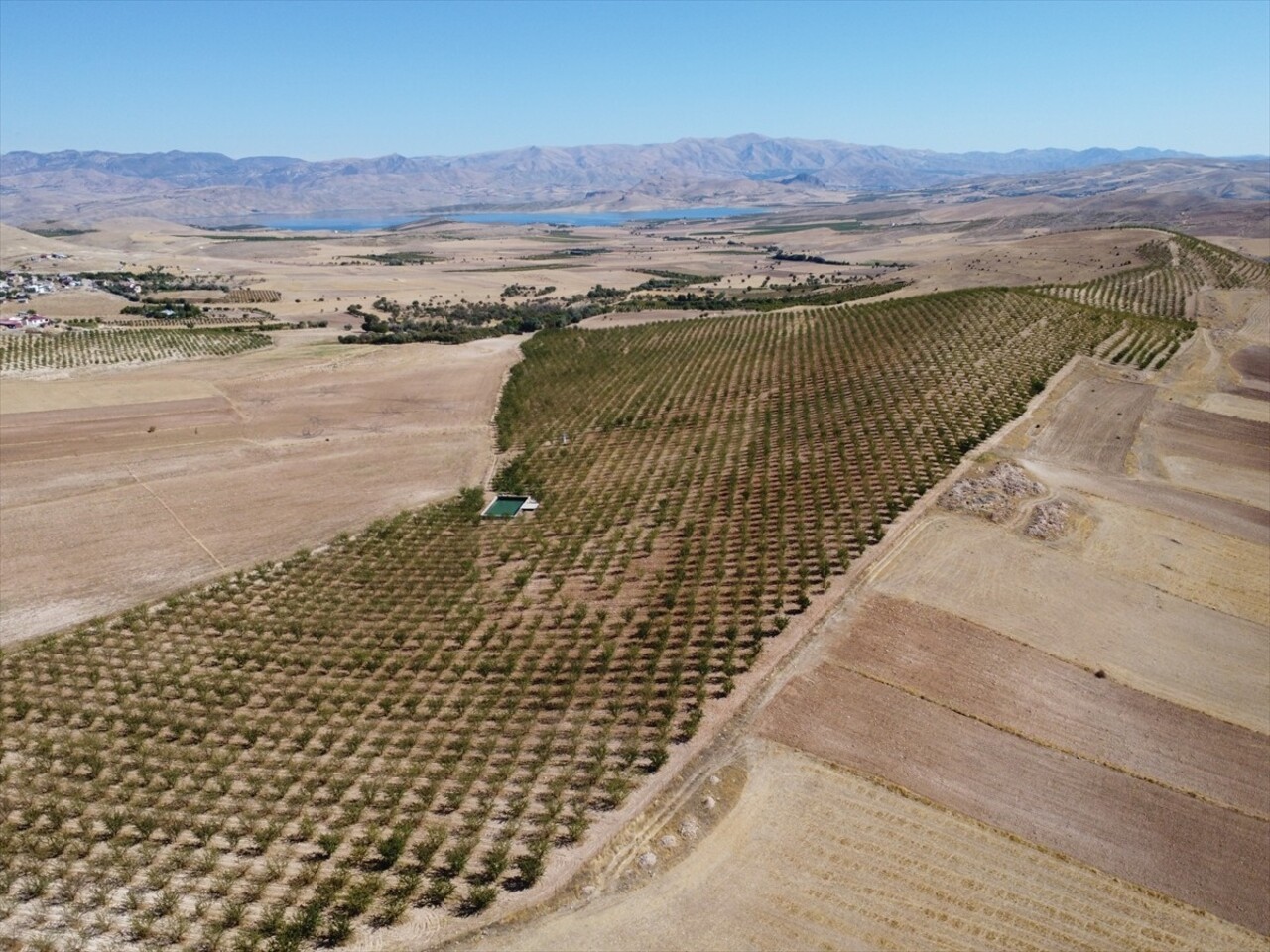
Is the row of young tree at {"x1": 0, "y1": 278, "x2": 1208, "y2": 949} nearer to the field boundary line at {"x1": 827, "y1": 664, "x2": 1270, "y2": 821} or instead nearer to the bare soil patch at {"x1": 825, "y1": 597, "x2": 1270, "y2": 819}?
the bare soil patch at {"x1": 825, "y1": 597, "x2": 1270, "y2": 819}

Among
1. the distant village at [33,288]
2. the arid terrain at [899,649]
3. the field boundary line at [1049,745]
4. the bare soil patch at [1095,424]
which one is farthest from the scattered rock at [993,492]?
the distant village at [33,288]

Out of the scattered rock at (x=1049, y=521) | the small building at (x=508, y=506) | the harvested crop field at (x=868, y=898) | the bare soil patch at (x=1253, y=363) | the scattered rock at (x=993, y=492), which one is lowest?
the harvested crop field at (x=868, y=898)

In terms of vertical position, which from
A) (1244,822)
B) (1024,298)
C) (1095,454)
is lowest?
(1244,822)

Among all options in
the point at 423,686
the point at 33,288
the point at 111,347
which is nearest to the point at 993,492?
the point at 423,686

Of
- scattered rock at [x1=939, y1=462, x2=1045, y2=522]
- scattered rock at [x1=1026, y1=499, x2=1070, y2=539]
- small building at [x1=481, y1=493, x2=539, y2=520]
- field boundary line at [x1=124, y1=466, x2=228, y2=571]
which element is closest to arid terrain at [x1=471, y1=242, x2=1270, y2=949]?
scattered rock at [x1=1026, y1=499, x2=1070, y2=539]

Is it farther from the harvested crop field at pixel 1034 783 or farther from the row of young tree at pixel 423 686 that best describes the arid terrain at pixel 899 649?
the row of young tree at pixel 423 686

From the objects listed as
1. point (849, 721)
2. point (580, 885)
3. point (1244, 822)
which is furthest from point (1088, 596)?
point (580, 885)

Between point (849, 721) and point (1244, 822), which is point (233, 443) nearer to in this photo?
point (849, 721)

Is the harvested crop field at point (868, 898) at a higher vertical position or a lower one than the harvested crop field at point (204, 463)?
lower
